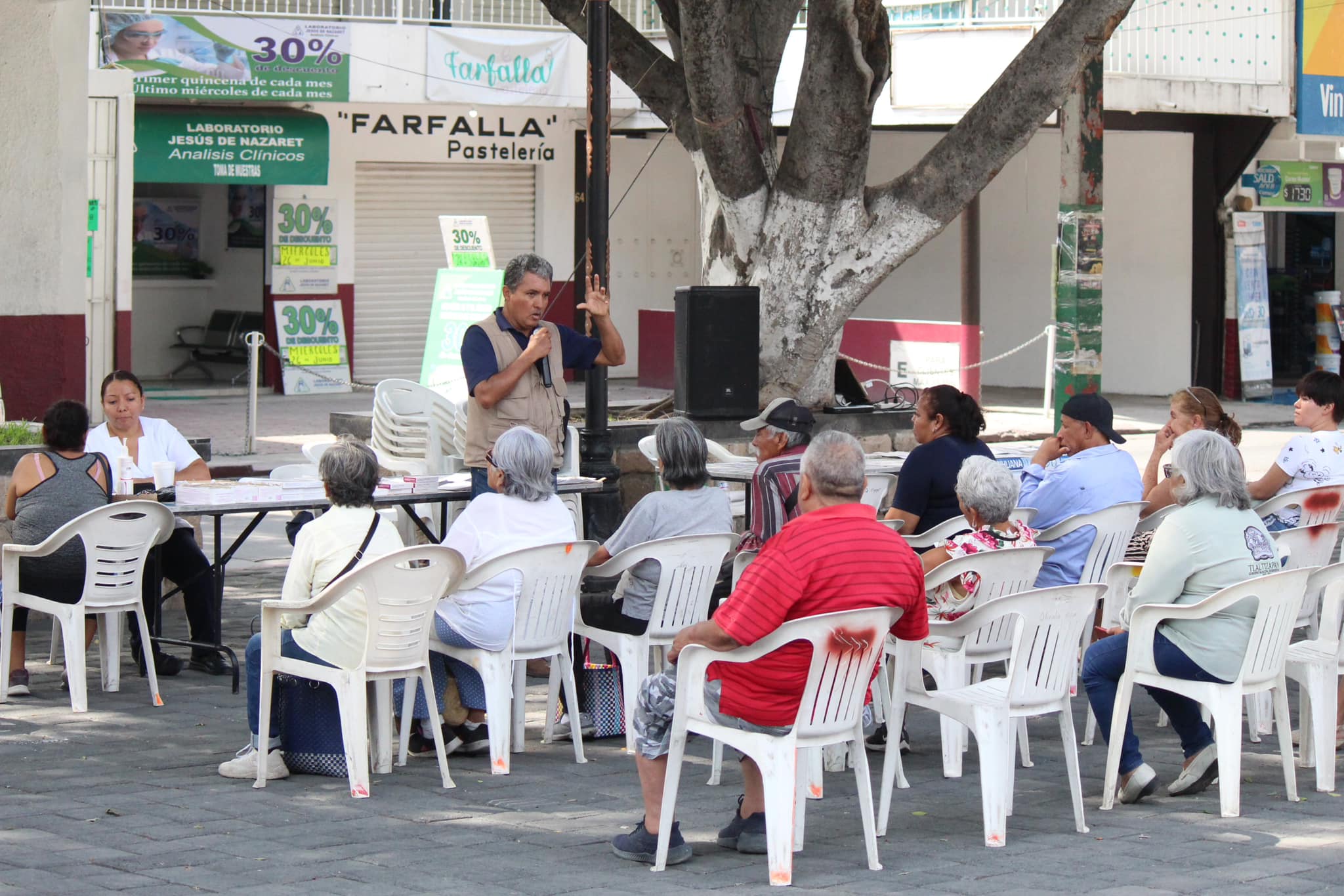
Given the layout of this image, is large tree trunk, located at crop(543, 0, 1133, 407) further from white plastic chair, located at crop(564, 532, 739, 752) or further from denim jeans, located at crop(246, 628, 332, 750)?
denim jeans, located at crop(246, 628, 332, 750)

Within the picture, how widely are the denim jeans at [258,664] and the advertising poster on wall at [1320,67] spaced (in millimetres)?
16585

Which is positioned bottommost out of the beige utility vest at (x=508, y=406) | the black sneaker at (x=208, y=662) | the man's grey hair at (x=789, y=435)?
the black sneaker at (x=208, y=662)

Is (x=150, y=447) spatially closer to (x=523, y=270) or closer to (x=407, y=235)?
(x=523, y=270)

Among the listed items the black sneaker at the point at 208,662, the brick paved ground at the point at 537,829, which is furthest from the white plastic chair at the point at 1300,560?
the black sneaker at the point at 208,662

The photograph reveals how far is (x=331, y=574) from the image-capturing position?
5988 mm

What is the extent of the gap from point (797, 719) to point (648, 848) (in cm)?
61

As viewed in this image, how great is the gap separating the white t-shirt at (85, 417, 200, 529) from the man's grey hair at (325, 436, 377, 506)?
210cm

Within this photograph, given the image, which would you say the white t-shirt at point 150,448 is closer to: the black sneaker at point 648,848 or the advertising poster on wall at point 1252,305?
the black sneaker at point 648,848

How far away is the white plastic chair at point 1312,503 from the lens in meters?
7.31

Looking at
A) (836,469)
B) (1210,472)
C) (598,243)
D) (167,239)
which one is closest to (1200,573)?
(1210,472)

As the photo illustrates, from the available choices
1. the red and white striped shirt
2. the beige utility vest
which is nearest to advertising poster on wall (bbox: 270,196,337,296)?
the beige utility vest

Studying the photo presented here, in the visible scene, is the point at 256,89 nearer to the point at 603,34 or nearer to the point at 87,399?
the point at 87,399

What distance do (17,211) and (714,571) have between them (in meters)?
6.43

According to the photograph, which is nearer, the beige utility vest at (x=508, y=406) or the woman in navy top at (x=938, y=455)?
the woman in navy top at (x=938, y=455)
